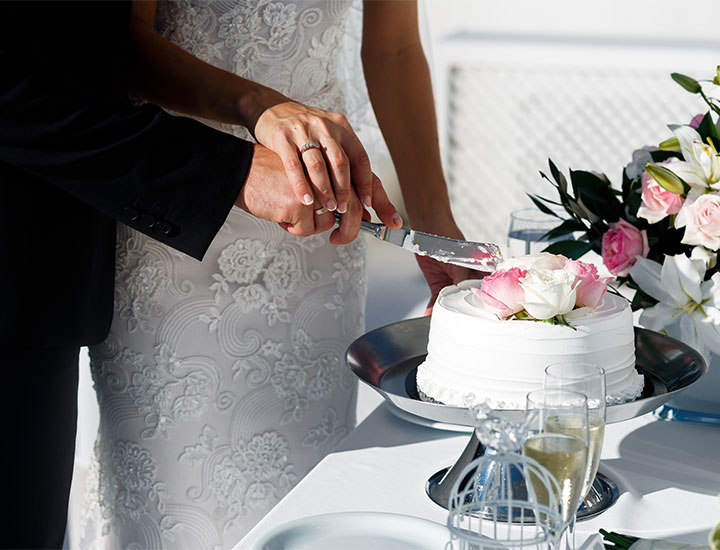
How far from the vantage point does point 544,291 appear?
1010 mm

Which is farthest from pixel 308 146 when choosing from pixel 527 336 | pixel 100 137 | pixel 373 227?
pixel 527 336

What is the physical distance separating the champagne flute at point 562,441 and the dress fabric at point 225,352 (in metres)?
0.76

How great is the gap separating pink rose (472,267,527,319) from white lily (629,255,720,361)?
9.7 inches

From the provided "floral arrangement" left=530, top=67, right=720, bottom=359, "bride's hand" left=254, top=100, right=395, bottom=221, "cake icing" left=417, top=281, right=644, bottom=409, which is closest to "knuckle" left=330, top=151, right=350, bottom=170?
"bride's hand" left=254, top=100, right=395, bottom=221

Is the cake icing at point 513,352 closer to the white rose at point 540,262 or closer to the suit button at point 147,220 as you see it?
the white rose at point 540,262

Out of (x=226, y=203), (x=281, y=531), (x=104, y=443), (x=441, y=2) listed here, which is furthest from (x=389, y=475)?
(x=441, y=2)

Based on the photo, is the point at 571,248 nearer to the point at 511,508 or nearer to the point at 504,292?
the point at 504,292

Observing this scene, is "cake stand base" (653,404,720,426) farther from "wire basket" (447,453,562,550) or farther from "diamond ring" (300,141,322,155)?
"diamond ring" (300,141,322,155)

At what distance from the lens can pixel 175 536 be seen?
5.02 feet

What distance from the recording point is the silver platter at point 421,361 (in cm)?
97

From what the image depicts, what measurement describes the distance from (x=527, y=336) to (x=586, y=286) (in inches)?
3.9

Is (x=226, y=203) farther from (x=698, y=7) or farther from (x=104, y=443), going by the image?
(x=698, y=7)

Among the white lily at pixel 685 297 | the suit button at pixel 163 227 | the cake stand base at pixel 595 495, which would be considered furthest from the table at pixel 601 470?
the suit button at pixel 163 227

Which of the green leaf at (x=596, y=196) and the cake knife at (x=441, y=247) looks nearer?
the cake knife at (x=441, y=247)
